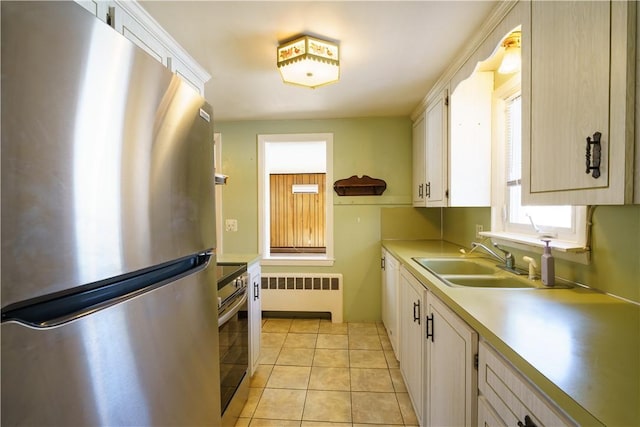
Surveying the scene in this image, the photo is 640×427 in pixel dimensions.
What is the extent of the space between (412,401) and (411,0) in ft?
7.19

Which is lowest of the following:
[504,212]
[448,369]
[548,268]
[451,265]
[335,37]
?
[448,369]

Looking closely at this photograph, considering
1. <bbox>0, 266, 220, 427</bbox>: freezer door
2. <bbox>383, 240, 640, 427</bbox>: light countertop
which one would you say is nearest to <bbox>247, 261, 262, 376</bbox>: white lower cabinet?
<bbox>0, 266, 220, 427</bbox>: freezer door

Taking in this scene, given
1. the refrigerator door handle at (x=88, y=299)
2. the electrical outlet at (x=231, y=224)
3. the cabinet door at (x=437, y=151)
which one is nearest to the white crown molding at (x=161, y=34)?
the refrigerator door handle at (x=88, y=299)

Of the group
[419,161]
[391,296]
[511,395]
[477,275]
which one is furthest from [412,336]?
[419,161]

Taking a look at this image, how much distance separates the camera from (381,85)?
7.48ft

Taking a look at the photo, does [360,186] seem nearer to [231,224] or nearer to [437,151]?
[437,151]

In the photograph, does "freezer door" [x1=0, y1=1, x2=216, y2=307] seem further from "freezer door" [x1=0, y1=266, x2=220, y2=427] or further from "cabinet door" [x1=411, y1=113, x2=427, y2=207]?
"cabinet door" [x1=411, y1=113, x2=427, y2=207]

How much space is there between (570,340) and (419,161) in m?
2.24

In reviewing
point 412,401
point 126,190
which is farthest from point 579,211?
point 126,190

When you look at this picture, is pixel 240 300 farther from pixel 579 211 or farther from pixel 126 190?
pixel 579 211

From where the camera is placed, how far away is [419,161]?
2.83 meters

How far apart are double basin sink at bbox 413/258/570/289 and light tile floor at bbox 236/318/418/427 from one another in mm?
886

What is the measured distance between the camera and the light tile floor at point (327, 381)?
1.76 m

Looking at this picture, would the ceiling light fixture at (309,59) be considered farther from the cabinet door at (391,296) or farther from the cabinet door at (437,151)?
the cabinet door at (391,296)
